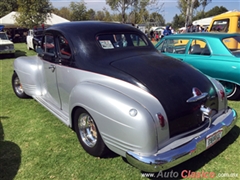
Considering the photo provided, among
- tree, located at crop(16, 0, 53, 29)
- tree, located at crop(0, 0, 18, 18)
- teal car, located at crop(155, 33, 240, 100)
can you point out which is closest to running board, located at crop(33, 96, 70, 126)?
teal car, located at crop(155, 33, 240, 100)

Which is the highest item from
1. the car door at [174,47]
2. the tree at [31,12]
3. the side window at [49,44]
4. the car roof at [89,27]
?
the tree at [31,12]

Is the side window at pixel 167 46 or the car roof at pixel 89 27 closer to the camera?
the car roof at pixel 89 27

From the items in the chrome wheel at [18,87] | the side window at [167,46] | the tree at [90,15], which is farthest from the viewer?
the tree at [90,15]

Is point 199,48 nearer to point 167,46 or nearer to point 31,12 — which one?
point 167,46

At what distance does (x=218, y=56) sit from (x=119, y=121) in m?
3.55

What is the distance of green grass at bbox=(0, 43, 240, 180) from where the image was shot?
9.41ft

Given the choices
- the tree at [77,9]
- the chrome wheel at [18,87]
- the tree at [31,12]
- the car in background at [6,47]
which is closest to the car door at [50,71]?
the chrome wheel at [18,87]

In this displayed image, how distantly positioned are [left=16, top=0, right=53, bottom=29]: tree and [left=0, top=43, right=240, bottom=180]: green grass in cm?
2731

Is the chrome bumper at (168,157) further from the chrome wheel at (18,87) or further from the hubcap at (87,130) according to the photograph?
the chrome wheel at (18,87)

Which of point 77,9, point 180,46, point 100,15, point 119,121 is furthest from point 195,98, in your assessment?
point 100,15

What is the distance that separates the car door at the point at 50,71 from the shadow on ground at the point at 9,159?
0.97 metres

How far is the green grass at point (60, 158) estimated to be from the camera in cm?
287

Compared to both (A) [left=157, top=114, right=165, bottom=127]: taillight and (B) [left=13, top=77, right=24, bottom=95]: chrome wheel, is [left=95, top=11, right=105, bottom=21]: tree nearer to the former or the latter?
(B) [left=13, top=77, right=24, bottom=95]: chrome wheel

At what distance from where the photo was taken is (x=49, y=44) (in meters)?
4.24
